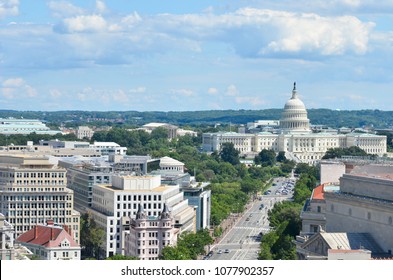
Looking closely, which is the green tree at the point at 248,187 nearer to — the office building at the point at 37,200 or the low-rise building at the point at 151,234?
the office building at the point at 37,200

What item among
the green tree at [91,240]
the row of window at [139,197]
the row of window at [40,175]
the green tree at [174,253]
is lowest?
the green tree at [91,240]

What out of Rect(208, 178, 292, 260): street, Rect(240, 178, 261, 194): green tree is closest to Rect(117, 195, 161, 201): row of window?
Rect(208, 178, 292, 260): street

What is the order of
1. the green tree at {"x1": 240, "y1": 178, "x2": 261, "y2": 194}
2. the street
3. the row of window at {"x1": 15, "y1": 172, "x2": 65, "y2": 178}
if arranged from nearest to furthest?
1. the street
2. the row of window at {"x1": 15, "y1": 172, "x2": 65, "y2": 178}
3. the green tree at {"x1": 240, "y1": 178, "x2": 261, "y2": 194}

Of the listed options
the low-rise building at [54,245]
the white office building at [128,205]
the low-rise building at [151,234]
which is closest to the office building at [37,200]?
the white office building at [128,205]

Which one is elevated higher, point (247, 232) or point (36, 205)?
point (36, 205)

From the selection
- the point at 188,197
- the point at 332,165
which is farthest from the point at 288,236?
the point at 188,197

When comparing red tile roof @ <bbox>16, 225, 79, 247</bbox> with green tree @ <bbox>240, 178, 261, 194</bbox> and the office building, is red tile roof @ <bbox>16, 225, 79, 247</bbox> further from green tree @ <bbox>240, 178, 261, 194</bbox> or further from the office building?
green tree @ <bbox>240, 178, 261, 194</bbox>

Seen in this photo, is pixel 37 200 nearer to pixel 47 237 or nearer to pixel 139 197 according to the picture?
pixel 139 197

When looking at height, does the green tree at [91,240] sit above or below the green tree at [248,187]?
above

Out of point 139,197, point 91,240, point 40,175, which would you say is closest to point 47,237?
point 91,240
